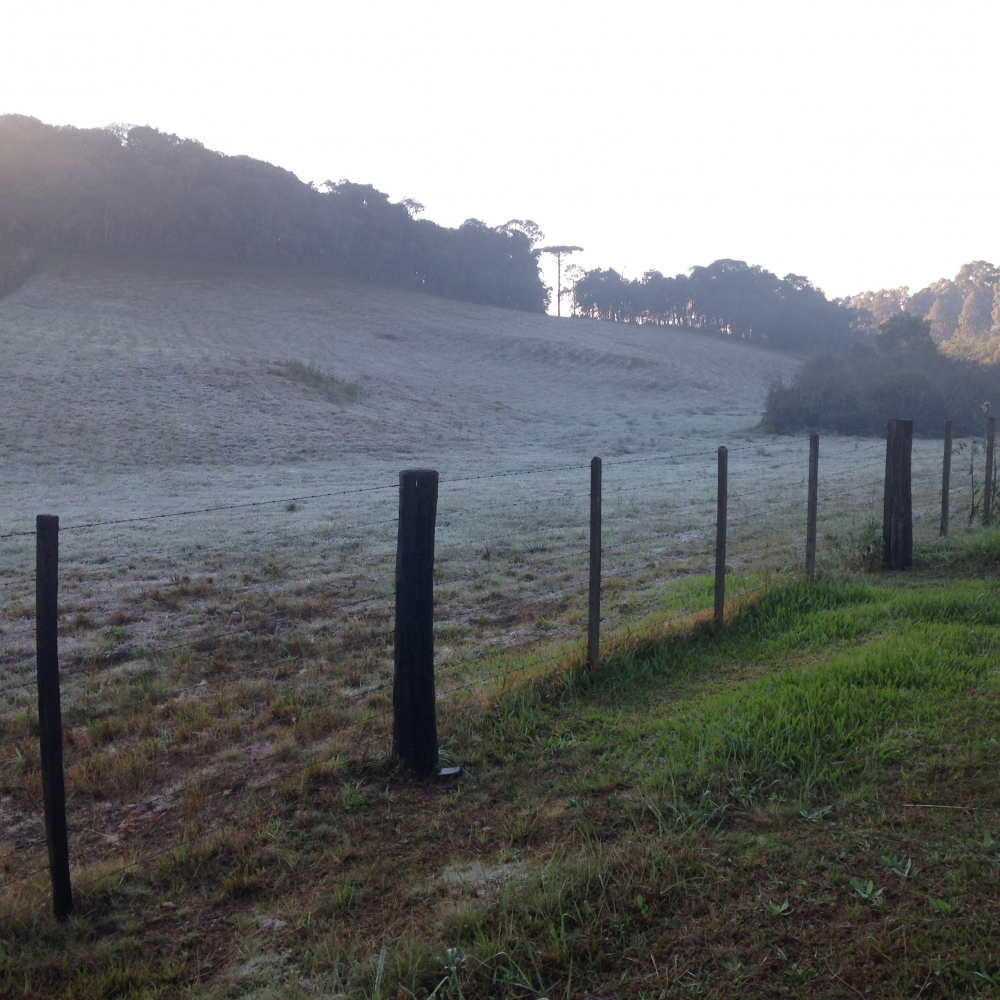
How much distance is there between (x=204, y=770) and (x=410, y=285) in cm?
8566

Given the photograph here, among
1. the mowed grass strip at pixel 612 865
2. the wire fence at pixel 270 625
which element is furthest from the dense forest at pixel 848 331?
the mowed grass strip at pixel 612 865

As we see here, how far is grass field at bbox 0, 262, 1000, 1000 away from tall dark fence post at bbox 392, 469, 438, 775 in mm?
200

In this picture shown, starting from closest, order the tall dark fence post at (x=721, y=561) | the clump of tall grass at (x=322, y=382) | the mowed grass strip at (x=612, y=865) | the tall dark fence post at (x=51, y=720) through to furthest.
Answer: the mowed grass strip at (x=612, y=865) < the tall dark fence post at (x=51, y=720) < the tall dark fence post at (x=721, y=561) < the clump of tall grass at (x=322, y=382)

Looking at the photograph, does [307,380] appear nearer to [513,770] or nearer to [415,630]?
[415,630]

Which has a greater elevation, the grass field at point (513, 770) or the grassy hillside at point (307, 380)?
the grassy hillside at point (307, 380)

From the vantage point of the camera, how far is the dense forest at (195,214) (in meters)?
67.4

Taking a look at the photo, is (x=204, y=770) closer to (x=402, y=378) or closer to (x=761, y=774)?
(x=761, y=774)

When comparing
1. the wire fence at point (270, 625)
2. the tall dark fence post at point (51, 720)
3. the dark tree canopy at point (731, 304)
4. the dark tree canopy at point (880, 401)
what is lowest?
the wire fence at point (270, 625)

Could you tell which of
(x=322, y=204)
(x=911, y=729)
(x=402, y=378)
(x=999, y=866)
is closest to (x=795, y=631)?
(x=911, y=729)

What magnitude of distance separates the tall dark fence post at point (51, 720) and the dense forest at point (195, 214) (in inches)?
2337

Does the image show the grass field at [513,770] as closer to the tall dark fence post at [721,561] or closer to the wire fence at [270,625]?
the wire fence at [270,625]

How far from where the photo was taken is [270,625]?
27.4 ft

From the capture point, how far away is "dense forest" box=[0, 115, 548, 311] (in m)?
67.4

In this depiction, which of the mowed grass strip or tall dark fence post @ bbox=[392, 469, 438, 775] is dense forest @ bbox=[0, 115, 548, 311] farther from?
the mowed grass strip
